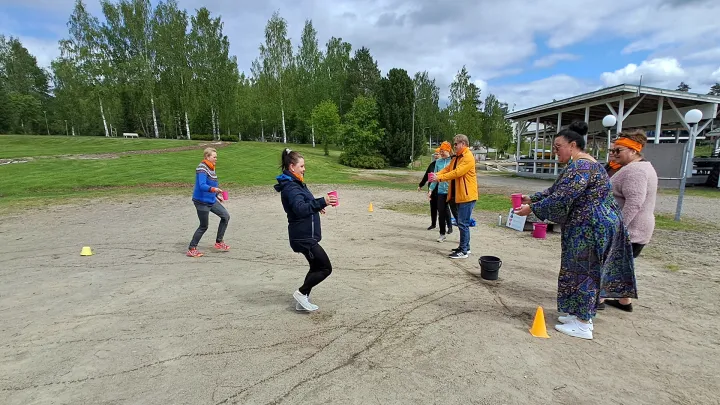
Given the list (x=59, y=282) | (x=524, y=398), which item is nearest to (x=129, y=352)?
(x=59, y=282)

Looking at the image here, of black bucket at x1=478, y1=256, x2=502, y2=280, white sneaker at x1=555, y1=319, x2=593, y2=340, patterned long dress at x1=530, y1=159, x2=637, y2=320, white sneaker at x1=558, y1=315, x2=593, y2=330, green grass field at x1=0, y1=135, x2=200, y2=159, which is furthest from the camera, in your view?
green grass field at x1=0, y1=135, x2=200, y2=159

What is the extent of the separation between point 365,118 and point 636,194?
32687 mm

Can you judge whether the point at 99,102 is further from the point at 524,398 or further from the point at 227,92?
the point at 524,398

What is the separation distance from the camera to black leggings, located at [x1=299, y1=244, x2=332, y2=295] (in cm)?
380

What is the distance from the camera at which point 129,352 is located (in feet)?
10.6

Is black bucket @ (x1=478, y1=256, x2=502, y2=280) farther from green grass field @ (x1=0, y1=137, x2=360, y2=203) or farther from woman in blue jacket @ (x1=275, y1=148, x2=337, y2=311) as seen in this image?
green grass field @ (x1=0, y1=137, x2=360, y2=203)

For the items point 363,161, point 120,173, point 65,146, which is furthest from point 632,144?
point 65,146

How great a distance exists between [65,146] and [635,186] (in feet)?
136

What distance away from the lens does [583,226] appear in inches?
134

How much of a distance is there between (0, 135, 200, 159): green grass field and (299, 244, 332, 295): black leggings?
3065 centimetres

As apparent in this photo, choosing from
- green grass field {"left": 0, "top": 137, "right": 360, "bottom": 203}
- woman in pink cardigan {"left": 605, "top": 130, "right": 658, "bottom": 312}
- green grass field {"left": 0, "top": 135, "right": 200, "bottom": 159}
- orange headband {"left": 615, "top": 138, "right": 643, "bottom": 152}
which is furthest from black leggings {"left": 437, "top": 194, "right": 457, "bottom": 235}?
green grass field {"left": 0, "top": 135, "right": 200, "bottom": 159}

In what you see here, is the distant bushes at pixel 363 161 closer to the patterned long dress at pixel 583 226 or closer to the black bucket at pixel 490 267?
the black bucket at pixel 490 267

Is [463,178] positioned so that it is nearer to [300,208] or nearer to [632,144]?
[632,144]

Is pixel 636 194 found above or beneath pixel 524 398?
above
